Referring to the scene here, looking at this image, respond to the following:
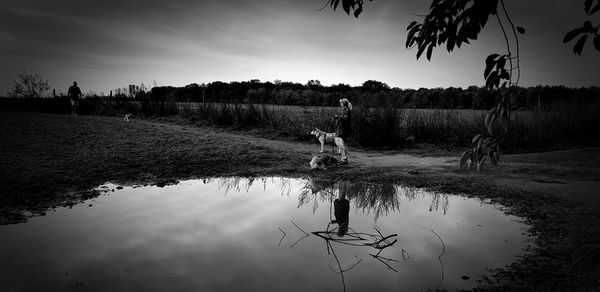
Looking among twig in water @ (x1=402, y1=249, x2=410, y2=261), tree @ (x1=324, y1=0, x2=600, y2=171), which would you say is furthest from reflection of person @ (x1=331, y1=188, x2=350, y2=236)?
tree @ (x1=324, y1=0, x2=600, y2=171)

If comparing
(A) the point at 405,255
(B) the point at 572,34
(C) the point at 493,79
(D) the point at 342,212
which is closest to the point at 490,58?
(C) the point at 493,79

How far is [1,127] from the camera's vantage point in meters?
13.5

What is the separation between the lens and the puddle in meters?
3.39

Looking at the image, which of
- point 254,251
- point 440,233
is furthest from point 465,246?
point 254,251

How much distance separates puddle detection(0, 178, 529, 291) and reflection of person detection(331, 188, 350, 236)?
0.03m

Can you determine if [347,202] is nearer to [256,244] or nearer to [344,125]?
[256,244]

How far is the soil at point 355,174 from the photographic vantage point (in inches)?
154

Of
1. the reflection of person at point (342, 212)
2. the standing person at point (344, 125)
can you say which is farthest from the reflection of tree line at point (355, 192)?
the standing person at point (344, 125)

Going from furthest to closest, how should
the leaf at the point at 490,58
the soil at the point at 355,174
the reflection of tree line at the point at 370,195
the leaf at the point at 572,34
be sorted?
the reflection of tree line at the point at 370,195 → the soil at the point at 355,174 → the leaf at the point at 490,58 → the leaf at the point at 572,34

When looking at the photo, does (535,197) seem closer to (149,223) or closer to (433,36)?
(433,36)

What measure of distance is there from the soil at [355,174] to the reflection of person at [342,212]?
1.74m

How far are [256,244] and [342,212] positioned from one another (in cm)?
193

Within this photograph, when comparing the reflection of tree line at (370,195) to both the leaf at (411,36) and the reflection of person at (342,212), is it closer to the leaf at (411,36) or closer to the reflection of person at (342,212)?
the reflection of person at (342,212)

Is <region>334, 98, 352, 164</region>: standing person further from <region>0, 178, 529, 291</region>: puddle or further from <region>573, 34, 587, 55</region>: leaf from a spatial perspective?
<region>573, 34, 587, 55</region>: leaf
